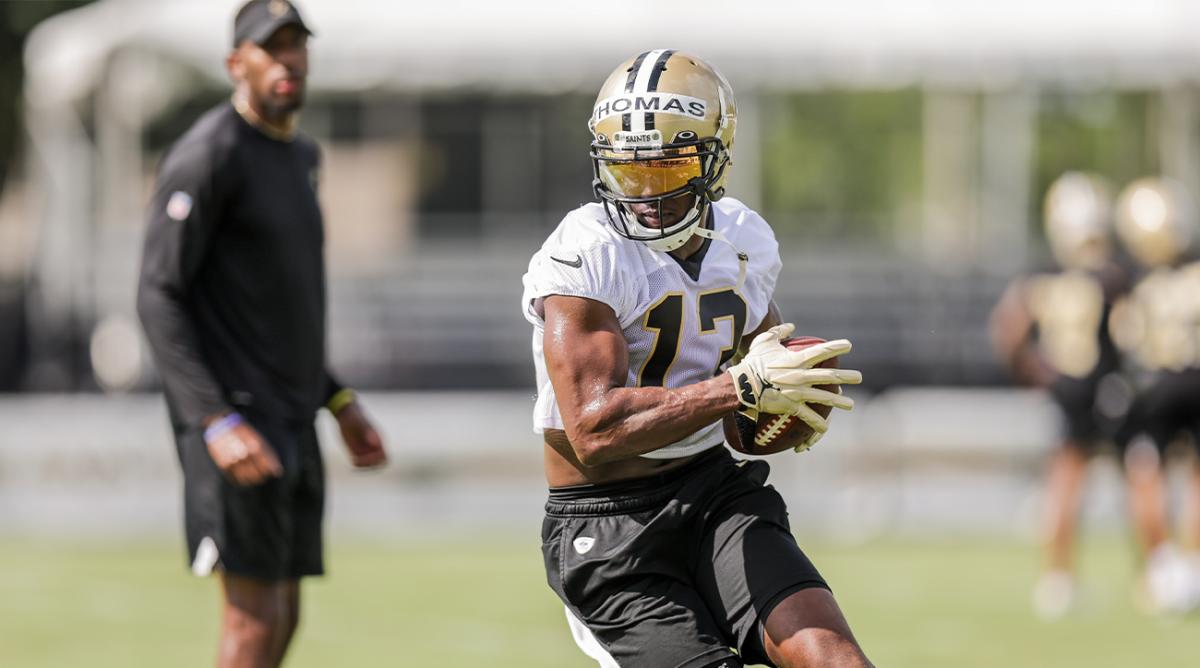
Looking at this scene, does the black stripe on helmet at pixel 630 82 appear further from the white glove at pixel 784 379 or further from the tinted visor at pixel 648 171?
the white glove at pixel 784 379

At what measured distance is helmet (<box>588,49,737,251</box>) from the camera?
443cm

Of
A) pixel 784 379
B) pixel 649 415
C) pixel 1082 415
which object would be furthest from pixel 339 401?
pixel 1082 415

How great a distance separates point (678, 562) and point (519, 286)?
13.2 meters

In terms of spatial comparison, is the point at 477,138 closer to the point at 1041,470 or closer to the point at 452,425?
the point at 452,425

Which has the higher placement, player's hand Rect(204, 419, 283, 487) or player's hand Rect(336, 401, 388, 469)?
player's hand Rect(204, 419, 283, 487)

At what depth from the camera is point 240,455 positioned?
5.28m

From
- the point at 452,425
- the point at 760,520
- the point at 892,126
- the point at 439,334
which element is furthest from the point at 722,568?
the point at 892,126

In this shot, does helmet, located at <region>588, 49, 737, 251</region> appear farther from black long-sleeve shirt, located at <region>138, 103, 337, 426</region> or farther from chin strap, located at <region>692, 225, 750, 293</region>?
black long-sleeve shirt, located at <region>138, 103, 337, 426</region>

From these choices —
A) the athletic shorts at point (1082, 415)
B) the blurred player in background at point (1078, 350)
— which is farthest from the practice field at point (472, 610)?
the athletic shorts at point (1082, 415)

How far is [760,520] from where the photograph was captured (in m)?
4.41

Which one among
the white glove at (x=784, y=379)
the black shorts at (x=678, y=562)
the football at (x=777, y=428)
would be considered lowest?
the black shorts at (x=678, y=562)

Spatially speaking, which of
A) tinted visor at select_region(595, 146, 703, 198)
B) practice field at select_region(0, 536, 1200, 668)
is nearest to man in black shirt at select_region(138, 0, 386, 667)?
tinted visor at select_region(595, 146, 703, 198)

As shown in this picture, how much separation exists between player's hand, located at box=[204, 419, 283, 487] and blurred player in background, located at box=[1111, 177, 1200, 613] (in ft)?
19.6

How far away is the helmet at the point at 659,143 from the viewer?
4430mm
